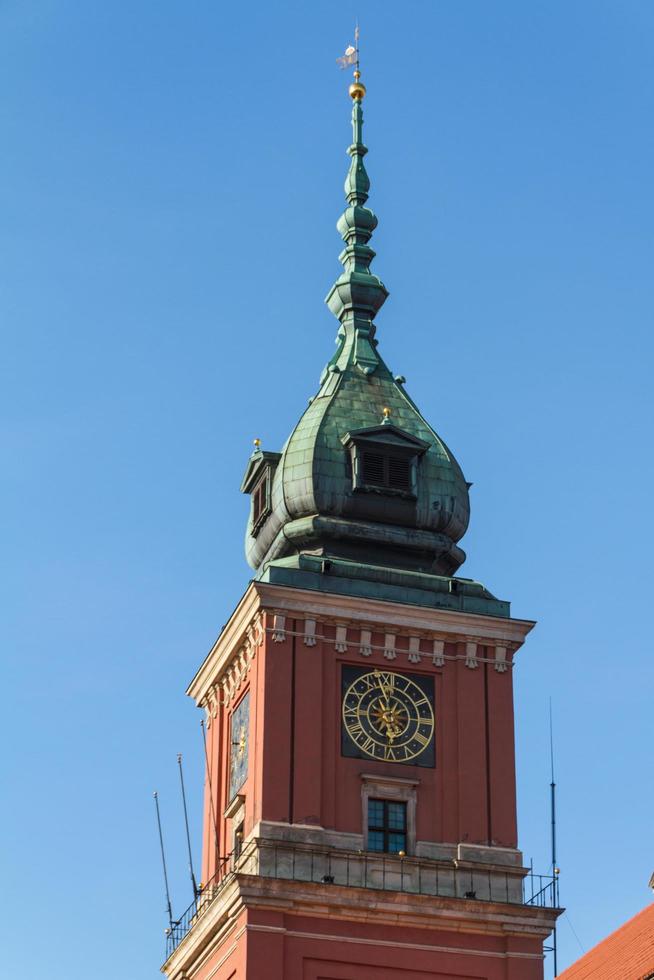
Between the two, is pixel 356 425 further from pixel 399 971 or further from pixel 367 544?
A: pixel 399 971

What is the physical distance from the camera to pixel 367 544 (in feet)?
153

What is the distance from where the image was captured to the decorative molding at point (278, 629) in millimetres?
44281

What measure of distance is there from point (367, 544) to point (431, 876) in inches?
258

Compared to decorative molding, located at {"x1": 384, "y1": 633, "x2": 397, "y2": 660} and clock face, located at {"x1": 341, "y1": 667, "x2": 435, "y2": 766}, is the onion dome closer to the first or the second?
decorative molding, located at {"x1": 384, "y1": 633, "x2": 397, "y2": 660}

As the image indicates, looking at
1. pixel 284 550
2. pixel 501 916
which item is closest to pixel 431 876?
pixel 501 916

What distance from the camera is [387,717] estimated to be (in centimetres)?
4428

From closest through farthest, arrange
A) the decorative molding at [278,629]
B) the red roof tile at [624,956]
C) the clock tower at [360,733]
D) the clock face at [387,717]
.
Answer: the red roof tile at [624,956] < the clock tower at [360,733] < the clock face at [387,717] < the decorative molding at [278,629]

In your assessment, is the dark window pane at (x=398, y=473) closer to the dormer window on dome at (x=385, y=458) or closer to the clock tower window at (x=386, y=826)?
the dormer window on dome at (x=385, y=458)

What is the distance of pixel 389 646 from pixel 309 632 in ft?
4.78

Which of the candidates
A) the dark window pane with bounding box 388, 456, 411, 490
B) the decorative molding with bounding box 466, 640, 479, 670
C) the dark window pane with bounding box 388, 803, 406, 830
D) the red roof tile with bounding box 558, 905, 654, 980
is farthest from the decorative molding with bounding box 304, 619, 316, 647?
the red roof tile with bounding box 558, 905, 654, 980

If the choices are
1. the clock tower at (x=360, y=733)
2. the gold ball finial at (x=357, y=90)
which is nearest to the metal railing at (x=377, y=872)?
the clock tower at (x=360, y=733)

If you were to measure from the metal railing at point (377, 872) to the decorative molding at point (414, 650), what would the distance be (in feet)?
12.0

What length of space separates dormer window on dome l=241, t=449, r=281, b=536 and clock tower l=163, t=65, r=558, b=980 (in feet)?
0.21

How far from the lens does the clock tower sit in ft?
139
